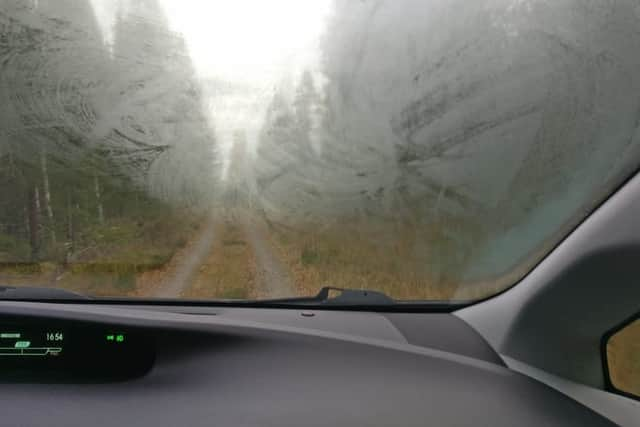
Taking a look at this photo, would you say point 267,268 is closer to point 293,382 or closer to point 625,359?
point 293,382

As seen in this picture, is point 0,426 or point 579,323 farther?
point 579,323

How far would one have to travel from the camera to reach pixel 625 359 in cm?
226

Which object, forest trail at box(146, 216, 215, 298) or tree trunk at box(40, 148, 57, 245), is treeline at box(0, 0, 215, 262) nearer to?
tree trunk at box(40, 148, 57, 245)

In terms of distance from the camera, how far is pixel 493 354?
257 centimetres

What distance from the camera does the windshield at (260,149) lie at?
284 centimetres

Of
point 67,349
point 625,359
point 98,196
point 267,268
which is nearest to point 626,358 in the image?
point 625,359

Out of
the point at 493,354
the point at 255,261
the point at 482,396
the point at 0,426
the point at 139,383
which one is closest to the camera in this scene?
the point at 0,426

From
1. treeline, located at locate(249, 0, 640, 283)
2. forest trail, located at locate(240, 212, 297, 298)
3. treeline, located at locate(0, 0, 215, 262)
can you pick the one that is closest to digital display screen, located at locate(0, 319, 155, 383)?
treeline, located at locate(0, 0, 215, 262)

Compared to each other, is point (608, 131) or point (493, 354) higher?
point (608, 131)

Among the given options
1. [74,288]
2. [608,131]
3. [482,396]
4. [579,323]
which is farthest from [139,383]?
[608,131]

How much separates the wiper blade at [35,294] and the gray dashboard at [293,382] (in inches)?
10.1

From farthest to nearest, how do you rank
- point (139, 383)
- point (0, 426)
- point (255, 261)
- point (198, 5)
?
1. point (255, 261)
2. point (198, 5)
3. point (139, 383)
4. point (0, 426)

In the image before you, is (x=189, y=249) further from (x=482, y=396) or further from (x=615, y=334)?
(x=615, y=334)

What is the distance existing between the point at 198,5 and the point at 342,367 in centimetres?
225
